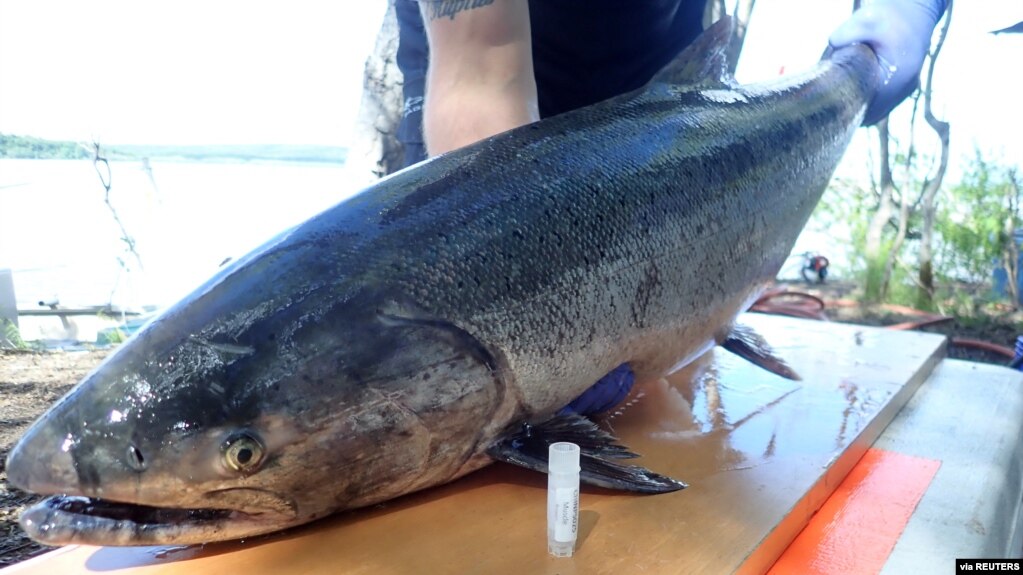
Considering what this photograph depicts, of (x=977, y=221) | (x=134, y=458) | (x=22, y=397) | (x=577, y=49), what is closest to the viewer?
(x=134, y=458)

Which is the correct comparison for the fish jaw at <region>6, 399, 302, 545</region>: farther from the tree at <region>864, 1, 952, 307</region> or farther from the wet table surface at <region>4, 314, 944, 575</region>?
the tree at <region>864, 1, 952, 307</region>

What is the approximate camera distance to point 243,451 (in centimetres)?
115

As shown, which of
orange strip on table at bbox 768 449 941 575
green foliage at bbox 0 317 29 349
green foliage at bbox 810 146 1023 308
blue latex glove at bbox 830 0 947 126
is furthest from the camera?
green foliage at bbox 810 146 1023 308

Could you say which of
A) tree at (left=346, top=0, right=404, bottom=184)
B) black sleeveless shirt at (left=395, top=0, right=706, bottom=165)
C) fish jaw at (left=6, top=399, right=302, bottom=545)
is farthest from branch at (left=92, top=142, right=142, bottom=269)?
fish jaw at (left=6, top=399, right=302, bottom=545)

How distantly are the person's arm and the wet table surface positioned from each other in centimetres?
86

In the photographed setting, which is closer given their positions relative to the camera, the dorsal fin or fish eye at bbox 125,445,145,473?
fish eye at bbox 125,445,145,473

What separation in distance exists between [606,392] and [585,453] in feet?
0.92

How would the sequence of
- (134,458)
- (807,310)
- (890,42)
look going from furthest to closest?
(807,310)
(890,42)
(134,458)

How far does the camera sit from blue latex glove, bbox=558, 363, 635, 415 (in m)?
1.67

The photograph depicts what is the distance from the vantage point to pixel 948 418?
2.25 metres

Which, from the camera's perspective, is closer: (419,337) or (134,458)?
(134,458)

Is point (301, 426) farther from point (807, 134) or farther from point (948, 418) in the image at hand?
point (948, 418)

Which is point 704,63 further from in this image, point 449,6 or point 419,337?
point 419,337

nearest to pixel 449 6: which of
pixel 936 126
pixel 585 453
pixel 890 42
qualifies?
pixel 585 453
